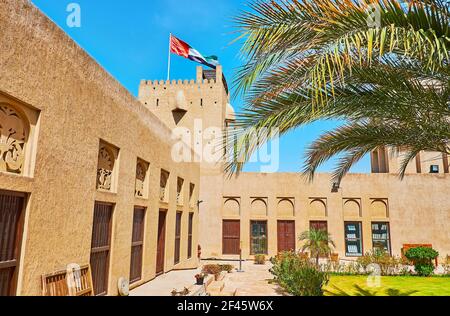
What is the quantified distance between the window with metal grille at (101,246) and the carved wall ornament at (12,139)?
2.53 m

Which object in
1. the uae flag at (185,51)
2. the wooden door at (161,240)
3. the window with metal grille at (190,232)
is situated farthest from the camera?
the uae flag at (185,51)

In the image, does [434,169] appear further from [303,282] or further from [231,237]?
[303,282]

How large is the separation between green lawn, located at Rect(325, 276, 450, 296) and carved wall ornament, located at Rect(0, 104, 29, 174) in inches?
352

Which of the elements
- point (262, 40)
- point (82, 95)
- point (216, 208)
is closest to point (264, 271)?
point (216, 208)

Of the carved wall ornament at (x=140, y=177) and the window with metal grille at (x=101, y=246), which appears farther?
the carved wall ornament at (x=140, y=177)

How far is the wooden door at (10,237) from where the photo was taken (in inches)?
181

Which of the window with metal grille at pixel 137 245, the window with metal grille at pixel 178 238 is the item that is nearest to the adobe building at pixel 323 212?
the window with metal grille at pixel 178 238

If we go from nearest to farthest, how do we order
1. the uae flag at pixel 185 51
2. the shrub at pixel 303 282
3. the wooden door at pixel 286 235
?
the shrub at pixel 303 282, the wooden door at pixel 286 235, the uae flag at pixel 185 51

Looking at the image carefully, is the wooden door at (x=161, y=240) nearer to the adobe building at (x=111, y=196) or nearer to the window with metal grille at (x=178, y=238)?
the adobe building at (x=111, y=196)

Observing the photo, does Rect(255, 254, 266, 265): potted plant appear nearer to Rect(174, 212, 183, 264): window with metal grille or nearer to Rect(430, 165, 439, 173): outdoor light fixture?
Rect(174, 212, 183, 264): window with metal grille

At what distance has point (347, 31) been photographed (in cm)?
372
